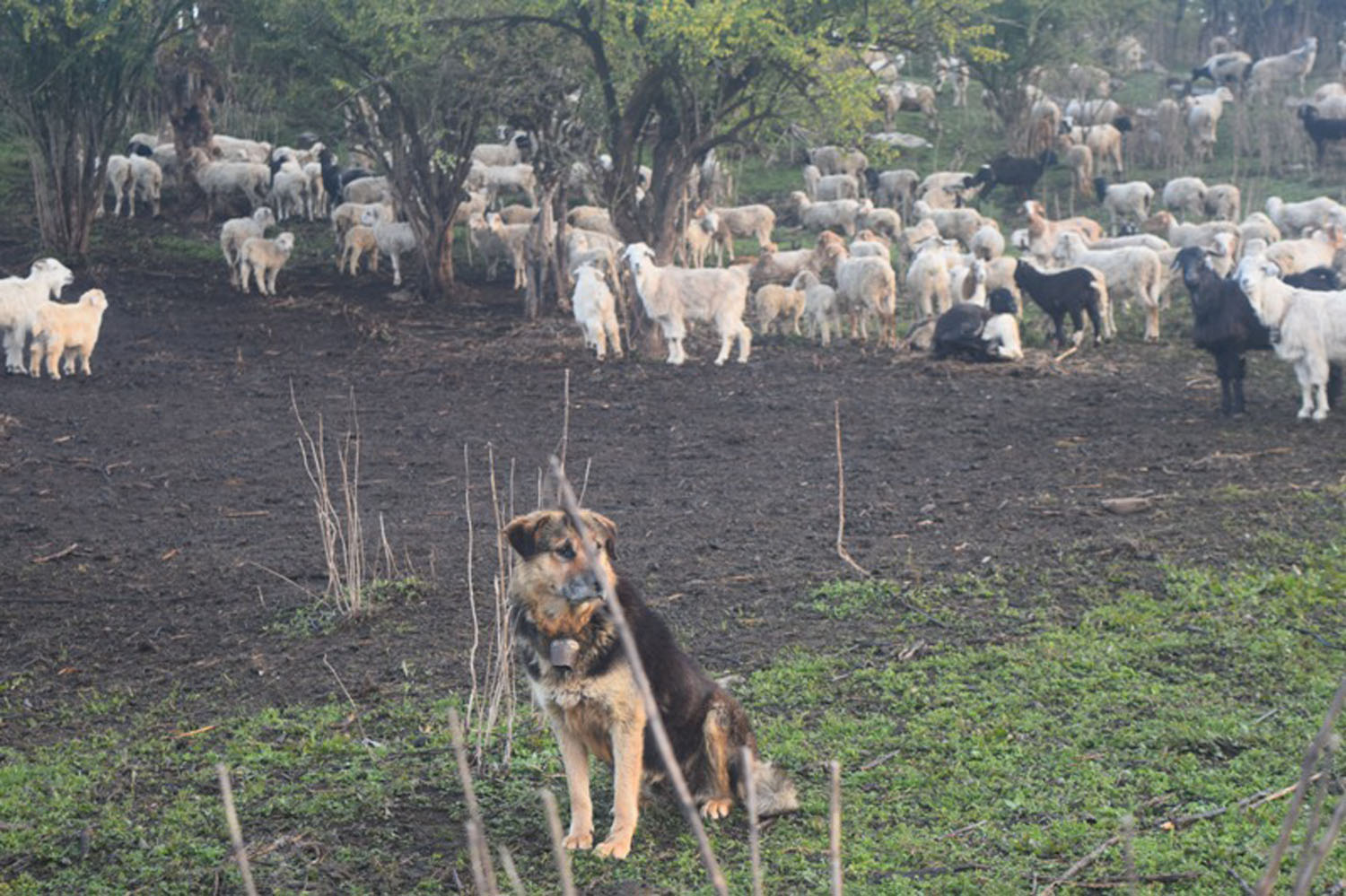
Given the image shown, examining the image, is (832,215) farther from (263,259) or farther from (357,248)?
(263,259)

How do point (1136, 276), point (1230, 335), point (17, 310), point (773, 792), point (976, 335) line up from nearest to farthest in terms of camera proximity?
point (773, 792), point (1230, 335), point (17, 310), point (976, 335), point (1136, 276)

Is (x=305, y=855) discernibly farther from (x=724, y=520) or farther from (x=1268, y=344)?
(x=1268, y=344)

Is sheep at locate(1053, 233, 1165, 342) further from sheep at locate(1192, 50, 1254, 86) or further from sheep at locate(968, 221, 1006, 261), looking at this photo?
sheep at locate(1192, 50, 1254, 86)

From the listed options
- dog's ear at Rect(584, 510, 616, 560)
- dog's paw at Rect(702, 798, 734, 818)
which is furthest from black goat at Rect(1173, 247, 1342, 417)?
dog's ear at Rect(584, 510, 616, 560)

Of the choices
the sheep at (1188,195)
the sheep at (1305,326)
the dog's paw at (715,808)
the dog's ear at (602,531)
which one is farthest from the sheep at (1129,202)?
the dog's ear at (602,531)

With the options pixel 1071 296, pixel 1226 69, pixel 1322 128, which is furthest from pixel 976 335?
Result: pixel 1226 69

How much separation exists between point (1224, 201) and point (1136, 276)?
30.0 ft

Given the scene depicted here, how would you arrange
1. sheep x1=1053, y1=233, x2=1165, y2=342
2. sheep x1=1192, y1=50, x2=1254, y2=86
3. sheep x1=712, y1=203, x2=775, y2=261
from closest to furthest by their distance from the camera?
sheep x1=1053, y1=233, x2=1165, y2=342
sheep x1=712, y1=203, x2=775, y2=261
sheep x1=1192, y1=50, x2=1254, y2=86

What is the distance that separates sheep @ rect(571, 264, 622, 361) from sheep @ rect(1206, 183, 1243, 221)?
13.0 m

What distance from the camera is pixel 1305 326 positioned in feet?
45.6

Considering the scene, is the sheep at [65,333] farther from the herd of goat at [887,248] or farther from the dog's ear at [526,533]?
the dog's ear at [526,533]

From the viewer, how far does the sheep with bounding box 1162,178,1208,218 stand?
28.1 meters

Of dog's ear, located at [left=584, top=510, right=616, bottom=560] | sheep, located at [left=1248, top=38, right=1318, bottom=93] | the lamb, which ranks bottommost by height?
dog's ear, located at [left=584, top=510, right=616, bottom=560]

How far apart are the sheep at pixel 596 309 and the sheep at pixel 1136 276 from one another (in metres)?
5.46
